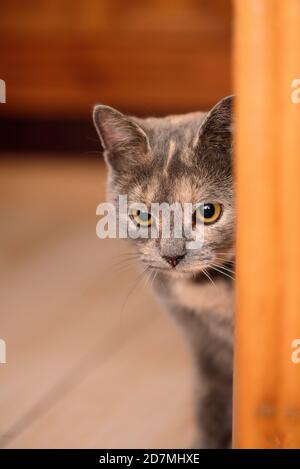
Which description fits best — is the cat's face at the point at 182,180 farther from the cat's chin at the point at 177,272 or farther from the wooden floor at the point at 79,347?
the wooden floor at the point at 79,347

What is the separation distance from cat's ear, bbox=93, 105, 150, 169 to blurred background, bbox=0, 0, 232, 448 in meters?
0.24

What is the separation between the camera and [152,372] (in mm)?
1373

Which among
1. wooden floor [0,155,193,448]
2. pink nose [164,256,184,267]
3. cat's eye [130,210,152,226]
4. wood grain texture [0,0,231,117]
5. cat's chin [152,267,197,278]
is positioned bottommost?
wooden floor [0,155,193,448]

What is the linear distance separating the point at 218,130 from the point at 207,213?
0.33 feet

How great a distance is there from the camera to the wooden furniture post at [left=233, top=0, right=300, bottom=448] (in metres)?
0.67

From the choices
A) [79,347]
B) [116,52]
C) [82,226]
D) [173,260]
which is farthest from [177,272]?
[116,52]

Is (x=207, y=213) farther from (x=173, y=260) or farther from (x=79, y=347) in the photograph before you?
(x=79, y=347)

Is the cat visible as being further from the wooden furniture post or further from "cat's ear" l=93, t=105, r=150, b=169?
the wooden furniture post

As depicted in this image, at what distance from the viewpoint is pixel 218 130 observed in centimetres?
86

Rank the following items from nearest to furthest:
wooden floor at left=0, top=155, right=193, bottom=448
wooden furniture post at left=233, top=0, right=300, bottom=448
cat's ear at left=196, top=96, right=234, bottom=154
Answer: wooden furniture post at left=233, top=0, right=300, bottom=448 → cat's ear at left=196, top=96, right=234, bottom=154 → wooden floor at left=0, top=155, right=193, bottom=448

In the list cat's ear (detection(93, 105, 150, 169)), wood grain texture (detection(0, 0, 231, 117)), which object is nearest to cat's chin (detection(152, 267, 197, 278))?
cat's ear (detection(93, 105, 150, 169))

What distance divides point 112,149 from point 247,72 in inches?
12.9

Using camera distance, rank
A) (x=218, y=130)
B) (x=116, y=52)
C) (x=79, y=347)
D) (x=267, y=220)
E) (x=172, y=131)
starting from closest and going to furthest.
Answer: (x=267, y=220)
(x=218, y=130)
(x=172, y=131)
(x=79, y=347)
(x=116, y=52)

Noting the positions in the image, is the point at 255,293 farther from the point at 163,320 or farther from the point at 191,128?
the point at 163,320
